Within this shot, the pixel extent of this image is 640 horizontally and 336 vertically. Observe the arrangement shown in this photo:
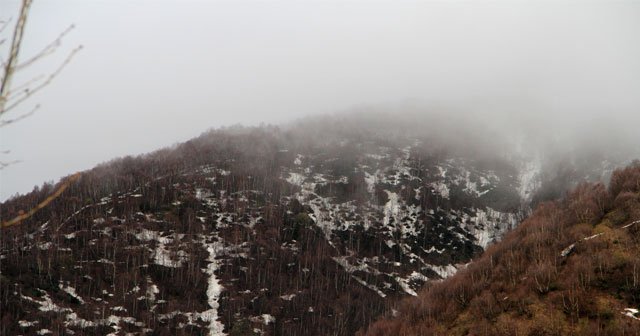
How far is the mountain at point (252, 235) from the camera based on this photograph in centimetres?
8594

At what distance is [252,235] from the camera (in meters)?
126

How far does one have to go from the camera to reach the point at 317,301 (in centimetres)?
10056

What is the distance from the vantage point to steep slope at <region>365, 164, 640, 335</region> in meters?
20.9

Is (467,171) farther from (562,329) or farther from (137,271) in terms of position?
(562,329)

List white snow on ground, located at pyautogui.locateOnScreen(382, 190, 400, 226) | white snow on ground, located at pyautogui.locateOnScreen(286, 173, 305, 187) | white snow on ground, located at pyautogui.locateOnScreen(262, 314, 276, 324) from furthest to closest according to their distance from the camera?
white snow on ground, located at pyautogui.locateOnScreen(286, 173, 305, 187) → white snow on ground, located at pyautogui.locateOnScreen(382, 190, 400, 226) → white snow on ground, located at pyautogui.locateOnScreen(262, 314, 276, 324)

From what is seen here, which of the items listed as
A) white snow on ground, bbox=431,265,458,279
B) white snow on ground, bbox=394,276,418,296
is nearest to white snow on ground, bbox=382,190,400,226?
white snow on ground, bbox=431,265,458,279

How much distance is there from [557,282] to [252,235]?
110 metres

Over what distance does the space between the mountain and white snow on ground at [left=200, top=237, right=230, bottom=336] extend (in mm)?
413

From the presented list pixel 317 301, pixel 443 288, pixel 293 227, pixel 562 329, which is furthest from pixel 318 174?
pixel 562 329

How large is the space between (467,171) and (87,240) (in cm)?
15463

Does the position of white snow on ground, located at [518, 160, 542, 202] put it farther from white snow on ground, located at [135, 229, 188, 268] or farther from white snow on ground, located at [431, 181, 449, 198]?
white snow on ground, located at [135, 229, 188, 268]

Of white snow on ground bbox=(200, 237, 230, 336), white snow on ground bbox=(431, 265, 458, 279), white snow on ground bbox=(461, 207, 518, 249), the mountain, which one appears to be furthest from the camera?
white snow on ground bbox=(461, 207, 518, 249)

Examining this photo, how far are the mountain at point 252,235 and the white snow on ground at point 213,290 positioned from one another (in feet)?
1.36

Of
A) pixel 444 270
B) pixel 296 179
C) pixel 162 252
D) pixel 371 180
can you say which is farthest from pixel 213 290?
pixel 371 180
